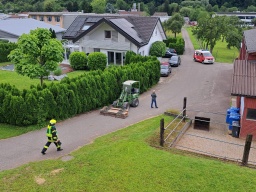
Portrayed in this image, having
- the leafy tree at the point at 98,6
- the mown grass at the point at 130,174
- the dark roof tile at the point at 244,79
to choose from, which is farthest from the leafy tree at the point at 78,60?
the leafy tree at the point at 98,6

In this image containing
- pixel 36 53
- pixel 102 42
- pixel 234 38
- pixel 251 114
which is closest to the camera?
pixel 251 114

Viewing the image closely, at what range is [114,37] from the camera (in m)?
32.1

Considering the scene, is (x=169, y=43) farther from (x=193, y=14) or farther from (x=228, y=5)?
(x=228, y=5)

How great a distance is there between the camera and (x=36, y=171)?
1013 centimetres

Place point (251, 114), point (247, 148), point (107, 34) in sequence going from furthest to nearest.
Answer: point (107, 34), point (251, 114), point (247, 148)

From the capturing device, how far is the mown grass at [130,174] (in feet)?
29.5

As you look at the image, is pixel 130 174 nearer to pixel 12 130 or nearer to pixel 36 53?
pixel 12 130

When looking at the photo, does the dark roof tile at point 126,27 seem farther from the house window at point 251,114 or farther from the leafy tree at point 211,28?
the house window at point 251,114

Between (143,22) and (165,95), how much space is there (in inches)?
677

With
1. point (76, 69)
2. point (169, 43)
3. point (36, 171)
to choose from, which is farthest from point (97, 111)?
point (169, 43)

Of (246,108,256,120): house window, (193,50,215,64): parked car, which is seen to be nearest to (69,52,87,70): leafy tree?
(193,50,215,64): parked car

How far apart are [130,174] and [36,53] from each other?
14458mm

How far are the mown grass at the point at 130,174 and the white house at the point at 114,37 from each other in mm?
21458

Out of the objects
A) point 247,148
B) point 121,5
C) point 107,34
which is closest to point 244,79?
point 247,148
